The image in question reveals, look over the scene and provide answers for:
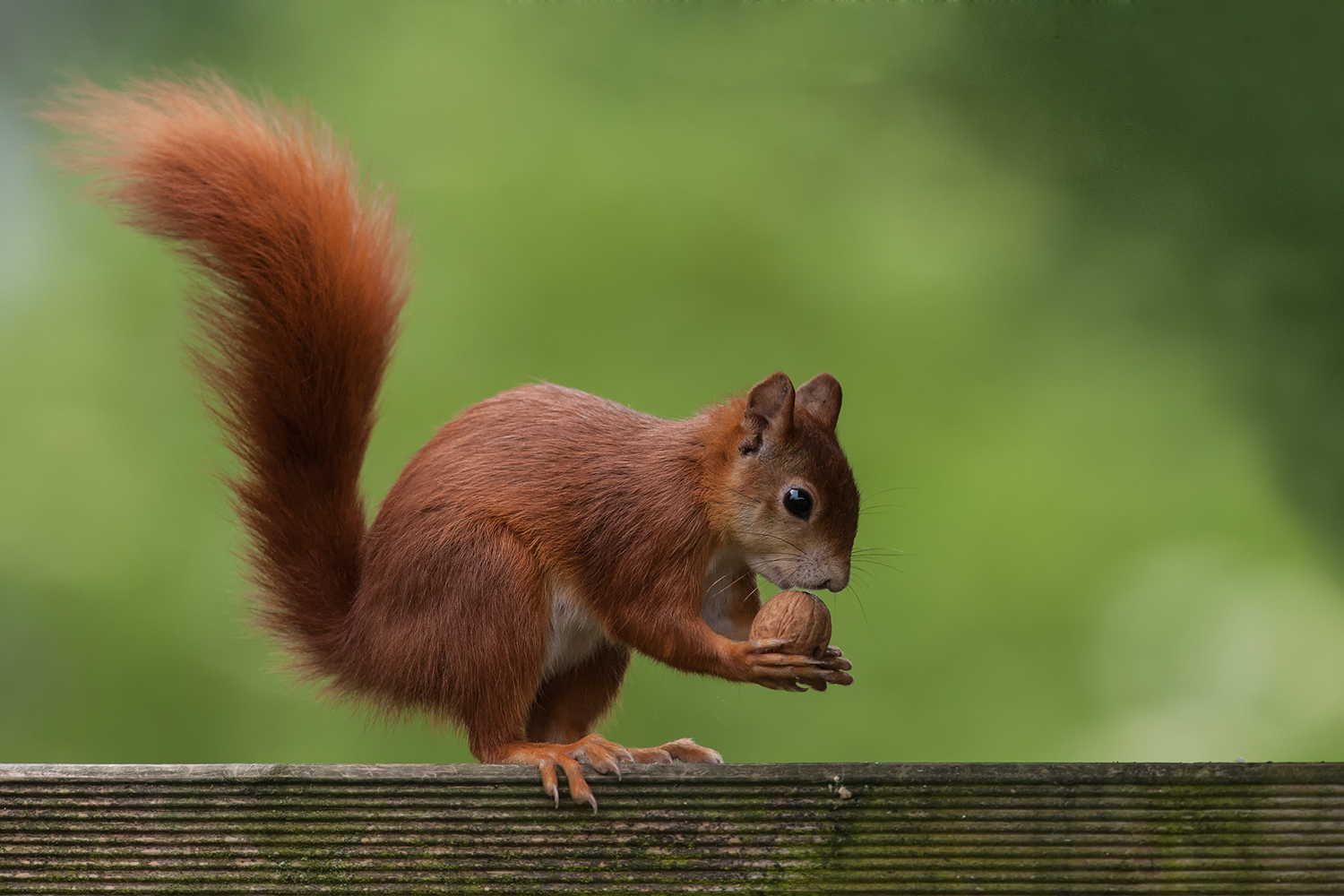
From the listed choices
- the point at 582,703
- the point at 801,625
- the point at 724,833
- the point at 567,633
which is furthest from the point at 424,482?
the point at 724,833

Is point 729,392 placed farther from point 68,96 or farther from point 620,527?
point 68,96

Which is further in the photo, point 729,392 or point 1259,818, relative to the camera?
point 729,392

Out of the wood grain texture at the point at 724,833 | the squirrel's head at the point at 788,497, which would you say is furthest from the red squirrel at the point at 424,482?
the wood grain texture at the point at 724,833

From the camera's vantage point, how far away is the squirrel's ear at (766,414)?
4.96ft

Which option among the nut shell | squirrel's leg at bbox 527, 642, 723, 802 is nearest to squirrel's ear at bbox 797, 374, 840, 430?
the nut shell

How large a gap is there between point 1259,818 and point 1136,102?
2178 millimetres

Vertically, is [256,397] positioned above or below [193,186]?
below

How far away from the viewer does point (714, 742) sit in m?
2.59

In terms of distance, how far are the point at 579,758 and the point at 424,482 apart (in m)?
0.42

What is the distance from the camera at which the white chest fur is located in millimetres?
1523

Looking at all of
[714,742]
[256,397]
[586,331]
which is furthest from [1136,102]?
[256,397]

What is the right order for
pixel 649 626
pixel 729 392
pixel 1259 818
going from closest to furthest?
pixel 1259 818 < pixel 649 626 < pixel 729 392

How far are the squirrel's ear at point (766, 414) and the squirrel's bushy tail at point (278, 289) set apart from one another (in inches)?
18.2

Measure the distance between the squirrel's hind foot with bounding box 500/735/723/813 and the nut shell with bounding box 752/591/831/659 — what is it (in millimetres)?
185
